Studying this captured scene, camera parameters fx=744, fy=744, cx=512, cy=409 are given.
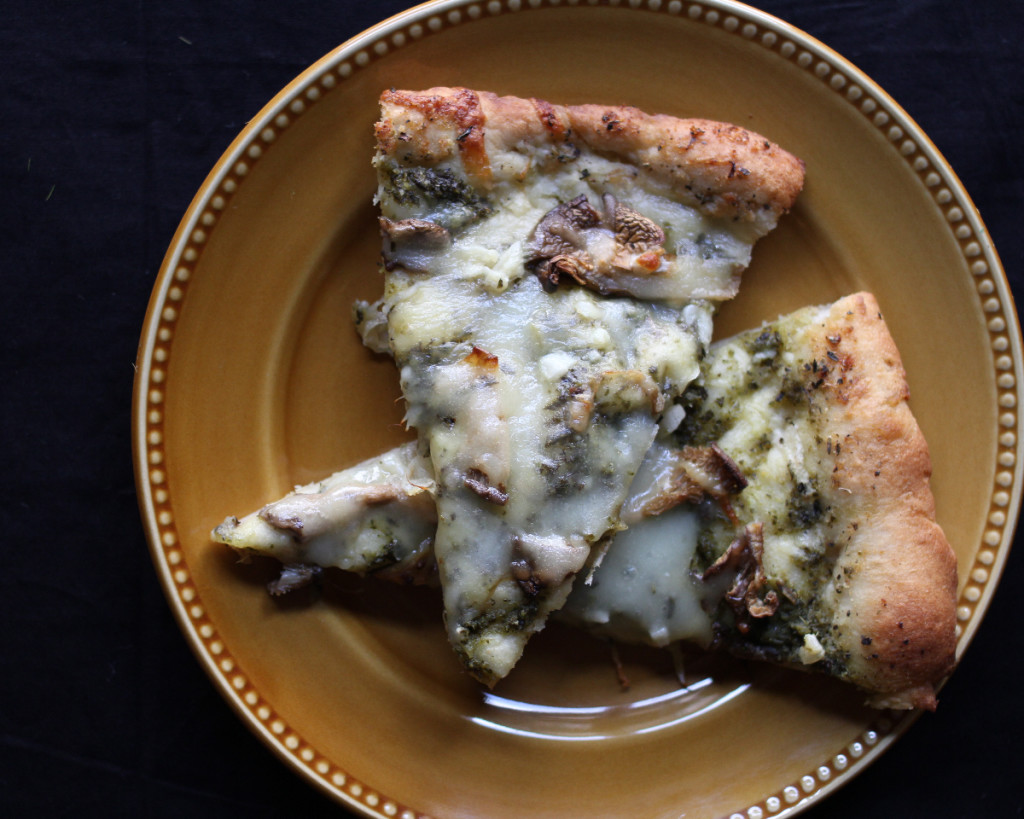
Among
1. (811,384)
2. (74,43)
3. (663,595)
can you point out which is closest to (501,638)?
(663,595)

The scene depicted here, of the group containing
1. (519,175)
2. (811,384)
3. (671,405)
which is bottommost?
(671,405)

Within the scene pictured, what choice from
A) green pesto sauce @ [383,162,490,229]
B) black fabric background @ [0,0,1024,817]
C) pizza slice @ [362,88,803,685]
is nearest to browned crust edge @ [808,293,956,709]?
pizza slice @ [362,88,803,685]

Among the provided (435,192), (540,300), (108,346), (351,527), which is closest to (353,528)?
(351,527)

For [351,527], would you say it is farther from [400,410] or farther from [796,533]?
[796,533]

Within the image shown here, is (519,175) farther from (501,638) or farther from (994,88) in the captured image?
(994,88)

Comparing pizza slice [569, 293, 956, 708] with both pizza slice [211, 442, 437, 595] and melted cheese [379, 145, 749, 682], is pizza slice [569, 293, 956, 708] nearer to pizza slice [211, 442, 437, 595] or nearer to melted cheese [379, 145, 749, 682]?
melted cheese [379, 145, 749, 682]

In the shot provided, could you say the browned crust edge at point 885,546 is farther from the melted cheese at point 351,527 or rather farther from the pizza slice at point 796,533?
the melted cheese at point 351,527

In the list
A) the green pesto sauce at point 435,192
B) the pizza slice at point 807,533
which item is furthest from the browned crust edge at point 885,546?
the green pesto sauce at point 435,192
